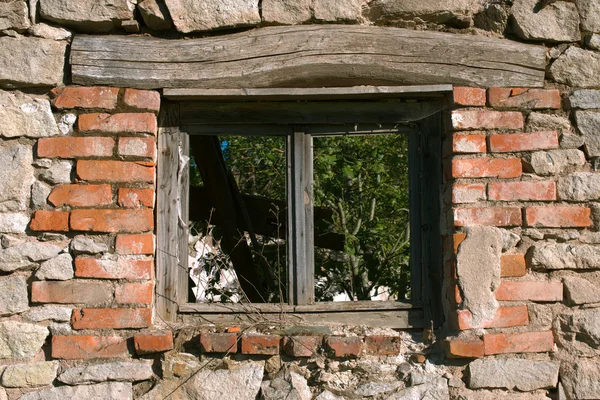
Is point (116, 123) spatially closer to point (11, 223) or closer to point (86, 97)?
point (86, 97)

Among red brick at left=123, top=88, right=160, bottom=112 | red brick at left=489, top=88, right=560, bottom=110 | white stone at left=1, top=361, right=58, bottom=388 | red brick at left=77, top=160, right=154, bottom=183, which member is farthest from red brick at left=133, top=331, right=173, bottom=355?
red brick at left=489, top=88, right=560, bottom=110

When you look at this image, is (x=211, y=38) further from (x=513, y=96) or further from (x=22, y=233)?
(x=513, y=96)

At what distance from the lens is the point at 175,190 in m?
2.98

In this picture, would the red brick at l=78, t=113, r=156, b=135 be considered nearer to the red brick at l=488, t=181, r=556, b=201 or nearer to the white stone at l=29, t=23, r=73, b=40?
the white stone at l=29, t=23, r=73, b=40

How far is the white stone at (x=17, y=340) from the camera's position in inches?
104

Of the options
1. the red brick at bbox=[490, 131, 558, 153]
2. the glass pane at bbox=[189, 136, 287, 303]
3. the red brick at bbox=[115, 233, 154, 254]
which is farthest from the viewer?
the glass pane at bbox=[189, 136, 287, 303]

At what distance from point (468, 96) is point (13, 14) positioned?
1.94 meters

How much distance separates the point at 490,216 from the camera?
2.80 m

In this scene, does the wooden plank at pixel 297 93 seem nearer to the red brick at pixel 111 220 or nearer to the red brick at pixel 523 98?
the red brick at pixel 523 98

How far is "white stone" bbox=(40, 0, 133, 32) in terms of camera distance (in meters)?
2.77

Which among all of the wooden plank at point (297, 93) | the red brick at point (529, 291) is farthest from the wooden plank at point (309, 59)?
the red brick at point (529, 291)

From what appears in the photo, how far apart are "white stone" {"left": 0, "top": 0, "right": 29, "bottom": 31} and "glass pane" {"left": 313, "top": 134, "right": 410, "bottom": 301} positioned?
236 cm

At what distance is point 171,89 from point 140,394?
126 cm

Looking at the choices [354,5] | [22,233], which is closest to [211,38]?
[354,5]
